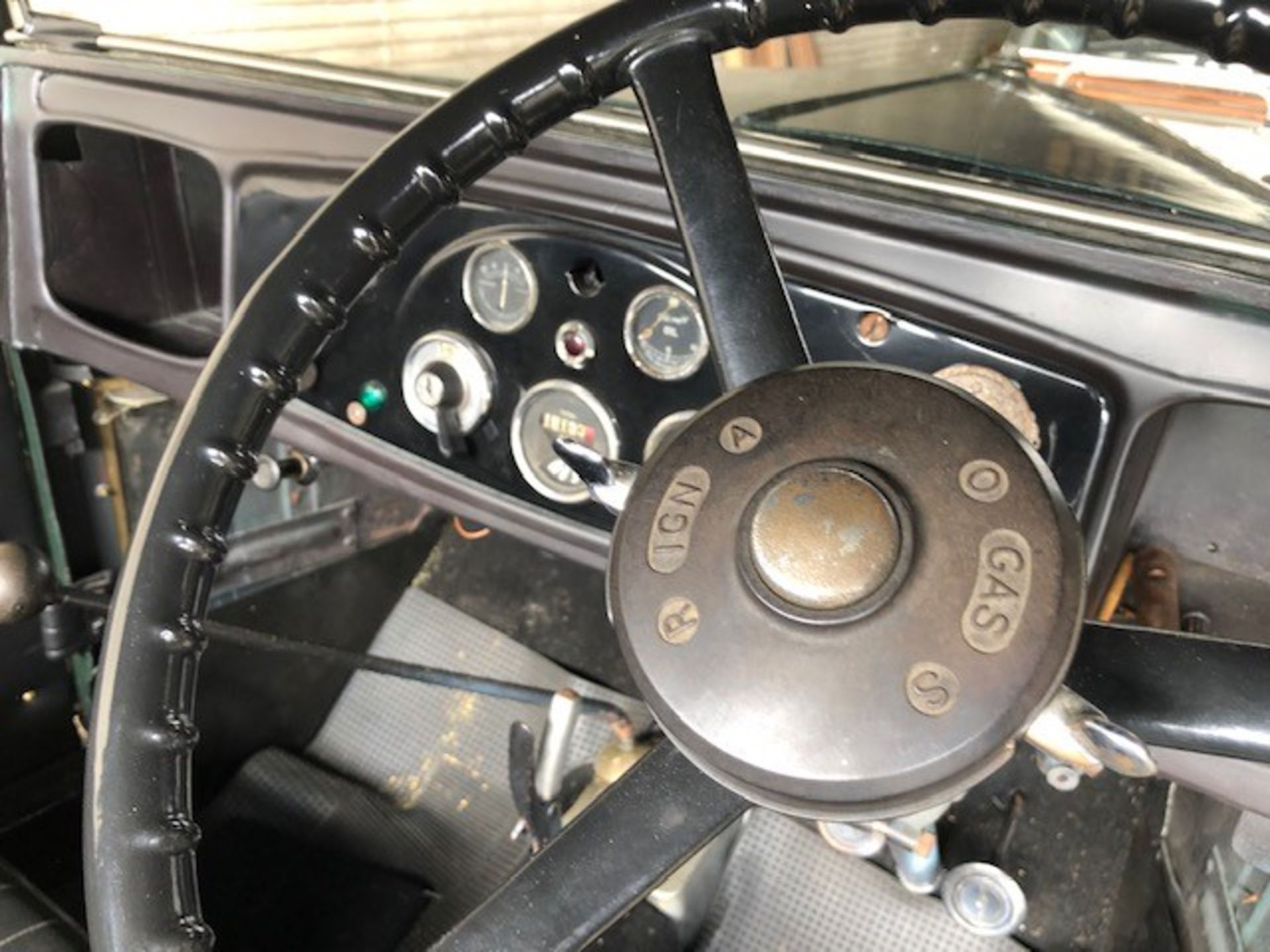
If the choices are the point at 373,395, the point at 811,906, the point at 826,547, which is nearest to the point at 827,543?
the point at 826,547

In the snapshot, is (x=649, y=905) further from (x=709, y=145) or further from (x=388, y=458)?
(x=709, y=145)

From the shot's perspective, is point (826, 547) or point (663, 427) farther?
point (663, 427)

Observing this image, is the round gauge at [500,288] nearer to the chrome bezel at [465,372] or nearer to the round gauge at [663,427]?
the chrome bezel at [465,372]

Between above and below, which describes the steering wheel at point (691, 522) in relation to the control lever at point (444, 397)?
above

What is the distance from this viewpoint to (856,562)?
0.48 metres

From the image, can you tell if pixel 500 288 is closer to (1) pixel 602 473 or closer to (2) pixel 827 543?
(1) pixel 602 473

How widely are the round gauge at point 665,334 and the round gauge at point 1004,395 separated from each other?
205 millimetres

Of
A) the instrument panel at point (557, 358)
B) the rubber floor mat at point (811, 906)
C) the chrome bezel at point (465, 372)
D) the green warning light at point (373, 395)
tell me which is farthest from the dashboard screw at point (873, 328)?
the rubber floor mat at point (811, 906)

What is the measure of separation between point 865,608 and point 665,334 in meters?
0.50

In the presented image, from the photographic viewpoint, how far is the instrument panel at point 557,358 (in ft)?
2.70

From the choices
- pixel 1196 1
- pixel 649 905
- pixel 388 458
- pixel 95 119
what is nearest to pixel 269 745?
pixel 649 905

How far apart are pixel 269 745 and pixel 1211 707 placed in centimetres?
149

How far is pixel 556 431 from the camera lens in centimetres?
104

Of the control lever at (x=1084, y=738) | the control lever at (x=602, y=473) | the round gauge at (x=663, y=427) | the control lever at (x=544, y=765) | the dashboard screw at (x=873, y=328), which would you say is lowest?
the control lever at (x=544, y=765)
